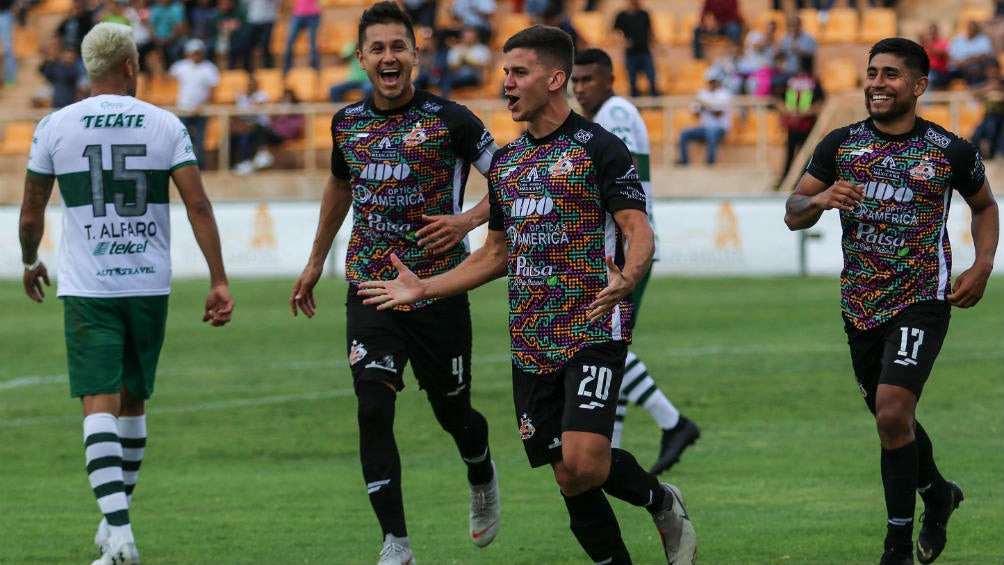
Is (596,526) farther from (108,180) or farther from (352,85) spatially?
(352,85)

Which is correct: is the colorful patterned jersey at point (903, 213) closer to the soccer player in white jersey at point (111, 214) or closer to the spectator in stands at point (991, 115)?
the soccer player in white jersey at point (111, 214)

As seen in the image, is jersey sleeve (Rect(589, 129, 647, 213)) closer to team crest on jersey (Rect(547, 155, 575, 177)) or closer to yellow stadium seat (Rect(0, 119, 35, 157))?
team crest on jersey (Rect(547, 155, 575, 177))

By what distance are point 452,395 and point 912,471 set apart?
2.16 meters

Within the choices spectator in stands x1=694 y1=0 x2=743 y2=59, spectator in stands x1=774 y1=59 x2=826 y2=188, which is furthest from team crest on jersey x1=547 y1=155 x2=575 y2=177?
spectator in stands x1=694 y1=0 x2=743 y2=59

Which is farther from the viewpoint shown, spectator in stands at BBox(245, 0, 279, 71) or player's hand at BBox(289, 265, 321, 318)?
spectator in stands at BBox(245, 0, 279, 71)

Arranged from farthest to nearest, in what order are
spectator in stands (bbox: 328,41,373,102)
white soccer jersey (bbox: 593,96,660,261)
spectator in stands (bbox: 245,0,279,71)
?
spectator in stands (bbox: 245,0,279,71) < spectator in stands (bbox: 328,41,373,102) < white soccer jersey (bbox: 593,96,660,261)

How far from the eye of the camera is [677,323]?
1812 centimetres

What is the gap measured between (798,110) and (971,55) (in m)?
2.76

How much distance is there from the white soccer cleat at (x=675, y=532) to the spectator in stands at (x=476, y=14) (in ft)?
74.8

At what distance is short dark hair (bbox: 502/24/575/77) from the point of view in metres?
6.65

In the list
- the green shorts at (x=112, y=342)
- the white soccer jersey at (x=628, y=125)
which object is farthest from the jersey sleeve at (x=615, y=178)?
the white soccer jersey at (x=628, y=125)

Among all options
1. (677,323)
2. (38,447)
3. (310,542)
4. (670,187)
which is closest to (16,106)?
(670,187)

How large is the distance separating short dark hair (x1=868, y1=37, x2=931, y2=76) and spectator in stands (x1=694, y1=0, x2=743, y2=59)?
20.6m

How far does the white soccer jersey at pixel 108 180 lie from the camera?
7.47 meters
